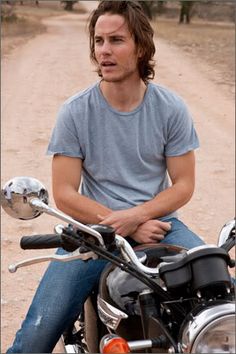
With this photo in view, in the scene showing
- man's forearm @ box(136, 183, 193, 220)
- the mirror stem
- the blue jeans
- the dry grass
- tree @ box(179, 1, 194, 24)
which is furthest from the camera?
tree @ box(179, 1, 194, 24)

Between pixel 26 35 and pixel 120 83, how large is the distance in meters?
19.3

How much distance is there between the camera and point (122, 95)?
8.19ft

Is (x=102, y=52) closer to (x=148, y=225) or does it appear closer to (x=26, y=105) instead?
(x=148, y=225)

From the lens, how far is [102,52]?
90.9 inches

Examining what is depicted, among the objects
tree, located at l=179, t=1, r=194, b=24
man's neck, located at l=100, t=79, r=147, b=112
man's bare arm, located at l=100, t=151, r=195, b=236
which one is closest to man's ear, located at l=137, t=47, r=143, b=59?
man's neck, located at l=100, t=79, r=147, b=112

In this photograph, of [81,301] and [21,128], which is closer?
[81,301]

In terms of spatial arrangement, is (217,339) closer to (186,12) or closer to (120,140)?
(120,140)

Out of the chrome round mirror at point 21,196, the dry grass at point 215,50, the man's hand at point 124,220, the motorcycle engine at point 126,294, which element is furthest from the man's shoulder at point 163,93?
the dry grass at point 215,50

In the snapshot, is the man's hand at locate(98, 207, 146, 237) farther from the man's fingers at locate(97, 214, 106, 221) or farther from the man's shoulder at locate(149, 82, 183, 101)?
the man's shoulder at locate(149, 82, 183, 101)

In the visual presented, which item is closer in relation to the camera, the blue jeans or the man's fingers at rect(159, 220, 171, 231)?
the blue jeans

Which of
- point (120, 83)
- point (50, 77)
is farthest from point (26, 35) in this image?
point (120, 83)

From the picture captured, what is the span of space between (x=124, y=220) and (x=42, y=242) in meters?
0.66

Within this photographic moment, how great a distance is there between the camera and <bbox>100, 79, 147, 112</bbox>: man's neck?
250 cm

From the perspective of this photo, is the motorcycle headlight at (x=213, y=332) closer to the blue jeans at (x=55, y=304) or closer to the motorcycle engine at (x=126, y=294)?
the motorcycle engine at (x=126, y=294)
